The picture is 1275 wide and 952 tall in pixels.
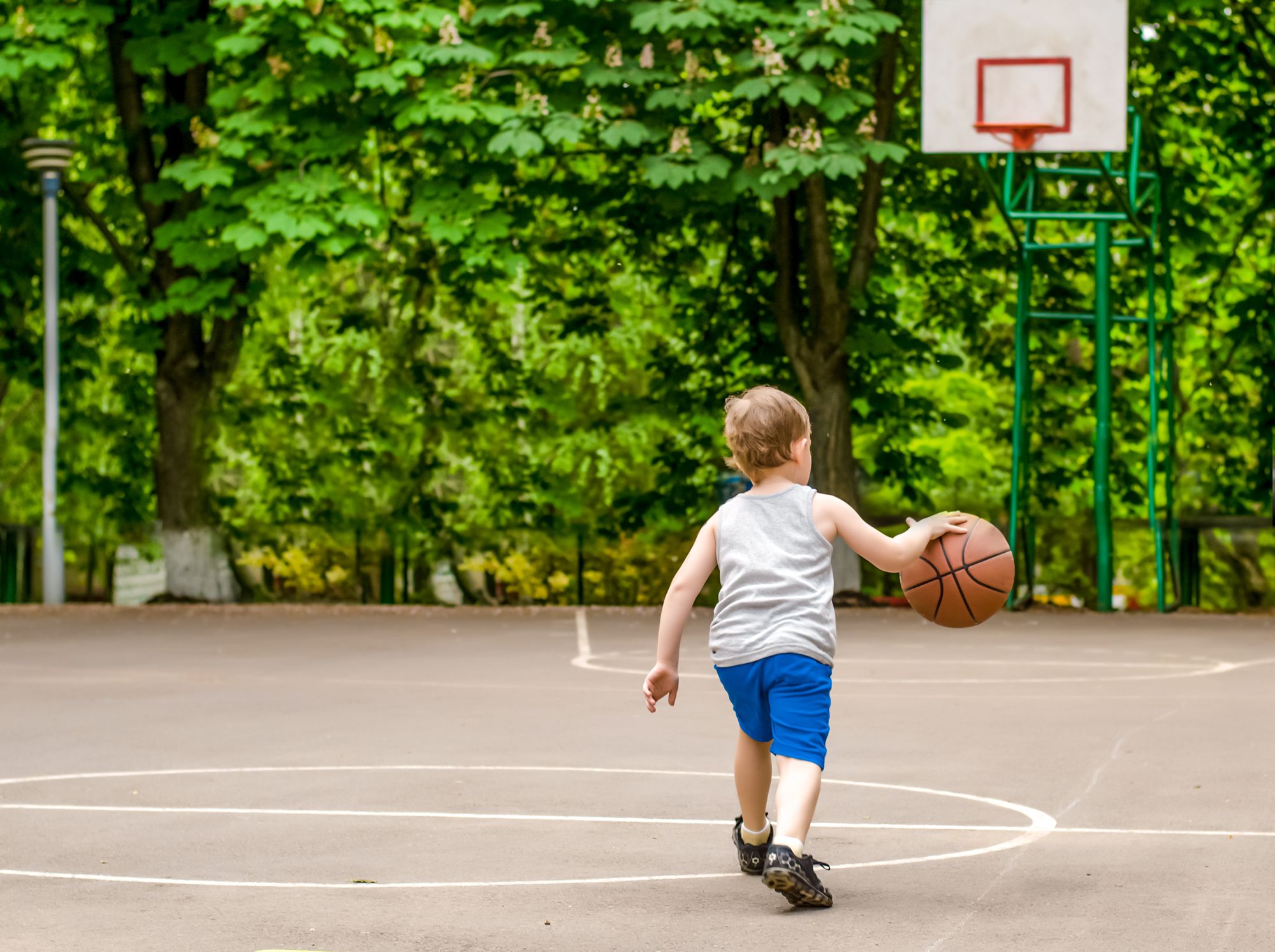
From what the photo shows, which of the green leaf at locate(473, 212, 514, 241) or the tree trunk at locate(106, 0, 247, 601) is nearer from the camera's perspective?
the green leaf at locate(473, 212, 514, 241)

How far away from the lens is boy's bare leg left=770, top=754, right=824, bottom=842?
556cm

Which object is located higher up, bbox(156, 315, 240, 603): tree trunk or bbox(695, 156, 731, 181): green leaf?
bbox(695, 156, 731, 181): green leaf

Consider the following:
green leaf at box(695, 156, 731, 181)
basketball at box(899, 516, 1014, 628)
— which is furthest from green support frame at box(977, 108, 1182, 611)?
basketball at box(899, 516, 1014, 628)

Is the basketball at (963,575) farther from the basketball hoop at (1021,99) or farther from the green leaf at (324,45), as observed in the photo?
the basketball hoop at (1021,99)

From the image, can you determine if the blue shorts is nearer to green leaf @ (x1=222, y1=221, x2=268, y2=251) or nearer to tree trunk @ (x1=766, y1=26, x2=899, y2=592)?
green leaf @ (x1=222, y1=221, x2=268, y2=251)

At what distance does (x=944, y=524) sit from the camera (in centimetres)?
599

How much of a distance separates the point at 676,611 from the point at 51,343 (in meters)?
17.0

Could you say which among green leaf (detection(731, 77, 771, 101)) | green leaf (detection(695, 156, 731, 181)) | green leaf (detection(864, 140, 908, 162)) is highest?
green leaf (detection(731, 77, 771, 101))

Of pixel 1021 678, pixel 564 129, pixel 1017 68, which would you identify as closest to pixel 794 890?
pixel 1021 678

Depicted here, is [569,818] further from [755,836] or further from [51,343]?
[51,343]

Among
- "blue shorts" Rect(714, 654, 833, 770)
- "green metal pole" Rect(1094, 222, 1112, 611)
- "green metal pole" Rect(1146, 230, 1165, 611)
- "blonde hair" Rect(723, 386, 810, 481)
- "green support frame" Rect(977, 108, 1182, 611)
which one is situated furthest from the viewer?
"green metal pole" Rect(1094, 222, 1112, 611)

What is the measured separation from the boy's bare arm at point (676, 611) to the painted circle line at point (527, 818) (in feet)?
Answer: 1.94

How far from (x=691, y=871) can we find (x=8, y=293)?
18.8 meters

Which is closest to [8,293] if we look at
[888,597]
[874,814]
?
[888,597]
